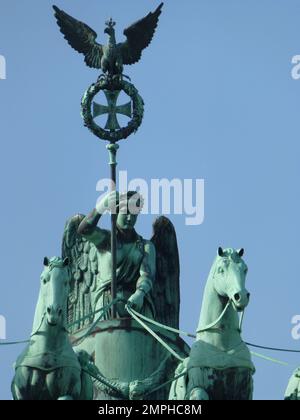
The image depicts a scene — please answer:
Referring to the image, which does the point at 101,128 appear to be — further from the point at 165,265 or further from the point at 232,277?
the point at 232,277

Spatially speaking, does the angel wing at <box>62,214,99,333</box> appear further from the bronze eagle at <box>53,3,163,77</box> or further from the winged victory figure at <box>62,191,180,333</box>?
the bronze eagle at <box>53,3,163,77</box>

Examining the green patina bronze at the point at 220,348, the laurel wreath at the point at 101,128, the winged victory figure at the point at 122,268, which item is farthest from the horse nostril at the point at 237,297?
the laurel wreath at the point at 101,128

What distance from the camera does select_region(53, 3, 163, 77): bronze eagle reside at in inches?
2018

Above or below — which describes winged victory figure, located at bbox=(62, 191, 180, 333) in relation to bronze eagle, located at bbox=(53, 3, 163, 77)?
below

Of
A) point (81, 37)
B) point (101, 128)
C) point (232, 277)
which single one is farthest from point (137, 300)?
point (232, 277)

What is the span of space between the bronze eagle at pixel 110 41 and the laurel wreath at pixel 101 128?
0.18 meters

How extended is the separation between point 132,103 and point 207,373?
5863 mm

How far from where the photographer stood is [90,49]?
51469mm

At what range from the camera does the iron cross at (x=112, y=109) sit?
5112 centimetres

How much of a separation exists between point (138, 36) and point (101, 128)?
1.41 metres

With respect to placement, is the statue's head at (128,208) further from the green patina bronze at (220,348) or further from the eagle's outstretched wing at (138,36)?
the green patina bronze at (220,348)

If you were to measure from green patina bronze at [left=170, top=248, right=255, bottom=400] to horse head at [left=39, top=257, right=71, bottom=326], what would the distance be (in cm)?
168

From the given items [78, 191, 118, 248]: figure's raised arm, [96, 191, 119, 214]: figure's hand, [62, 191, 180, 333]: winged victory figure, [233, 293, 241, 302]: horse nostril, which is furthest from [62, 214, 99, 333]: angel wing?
[233, 293, 241, 302]: horse nostril
